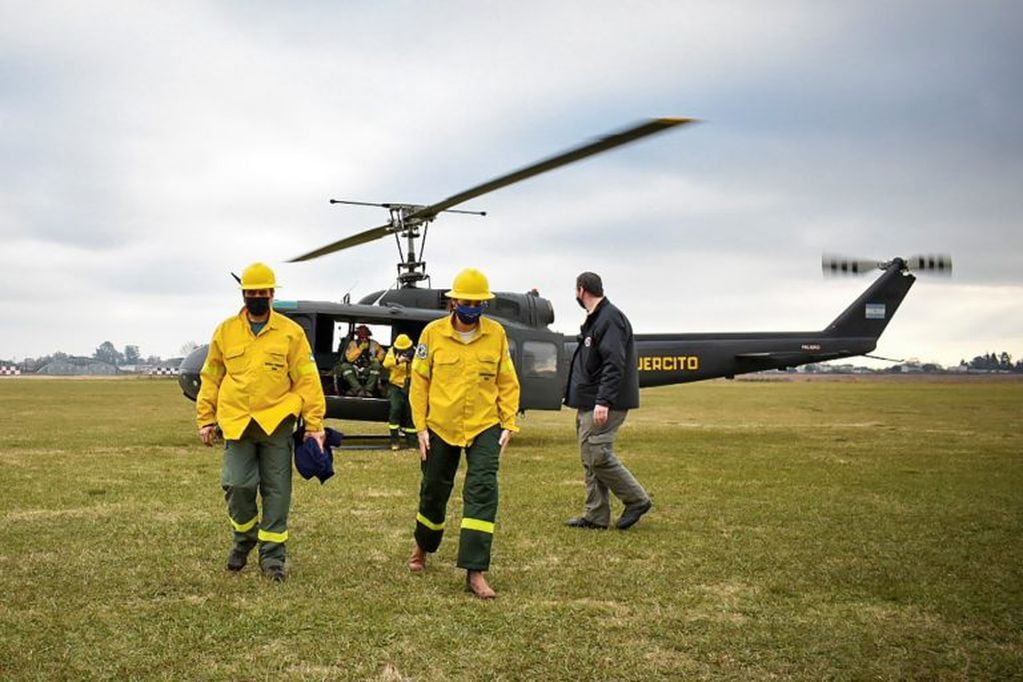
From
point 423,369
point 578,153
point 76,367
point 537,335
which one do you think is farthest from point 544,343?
point 76,367

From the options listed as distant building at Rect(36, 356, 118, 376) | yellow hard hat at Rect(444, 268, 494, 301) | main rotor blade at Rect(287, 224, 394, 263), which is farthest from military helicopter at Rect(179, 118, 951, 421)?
distant building at Rect(36, 356, 118, 376)

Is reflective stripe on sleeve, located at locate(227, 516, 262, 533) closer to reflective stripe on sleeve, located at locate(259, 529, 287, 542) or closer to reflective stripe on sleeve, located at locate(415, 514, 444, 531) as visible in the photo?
reflective stripe on sleeve, located at locate(259, 529, 287, 542)

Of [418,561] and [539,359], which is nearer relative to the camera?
[418,561]

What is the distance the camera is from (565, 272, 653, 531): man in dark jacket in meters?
7.64

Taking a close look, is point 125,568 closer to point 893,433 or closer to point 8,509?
point 8,509

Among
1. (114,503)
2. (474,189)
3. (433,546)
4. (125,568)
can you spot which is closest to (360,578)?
(433,546)

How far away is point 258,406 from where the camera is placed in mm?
6023

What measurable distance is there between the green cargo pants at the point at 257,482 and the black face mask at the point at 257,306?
2.28 ft

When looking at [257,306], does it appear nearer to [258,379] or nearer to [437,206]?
[258,379]

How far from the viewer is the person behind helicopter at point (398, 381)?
47.1 feet

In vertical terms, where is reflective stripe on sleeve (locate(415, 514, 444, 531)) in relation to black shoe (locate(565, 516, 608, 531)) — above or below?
above

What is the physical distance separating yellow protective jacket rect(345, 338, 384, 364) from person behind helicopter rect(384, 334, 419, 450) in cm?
32

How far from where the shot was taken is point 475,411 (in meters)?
6.00

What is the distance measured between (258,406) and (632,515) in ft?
10.7
